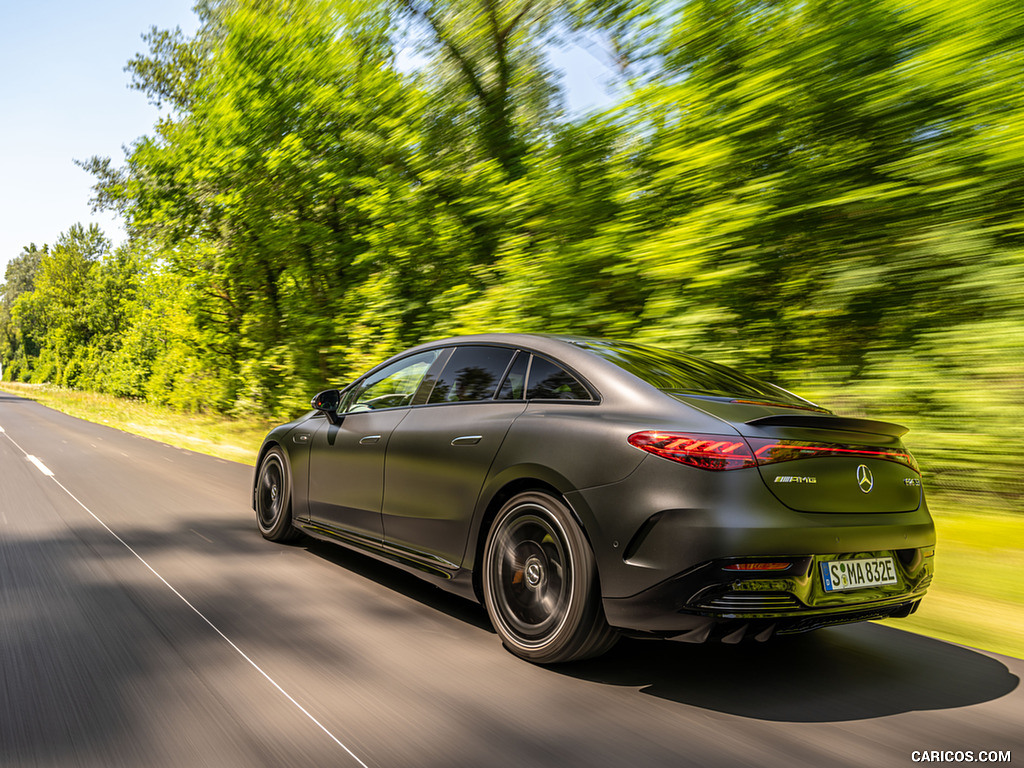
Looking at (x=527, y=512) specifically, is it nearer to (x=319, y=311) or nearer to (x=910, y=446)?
(x=910, y=446)

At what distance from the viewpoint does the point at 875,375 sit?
6047 millimetres

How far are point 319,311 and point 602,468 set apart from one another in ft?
44.0

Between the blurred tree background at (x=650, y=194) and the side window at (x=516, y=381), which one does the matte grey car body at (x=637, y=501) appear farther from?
the blurred tree background at (x=650, y=194)

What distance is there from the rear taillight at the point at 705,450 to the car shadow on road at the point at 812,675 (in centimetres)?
97

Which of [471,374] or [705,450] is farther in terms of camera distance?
[471,374]

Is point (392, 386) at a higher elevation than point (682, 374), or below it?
below

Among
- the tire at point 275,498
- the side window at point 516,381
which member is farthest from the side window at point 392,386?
the tire at point 275,498

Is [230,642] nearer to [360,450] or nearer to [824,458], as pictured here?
[360,450]

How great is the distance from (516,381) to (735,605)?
1.65 metres

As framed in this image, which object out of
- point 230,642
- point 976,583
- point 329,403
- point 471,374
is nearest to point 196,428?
point 329,403

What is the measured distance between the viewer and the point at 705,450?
9.63ft

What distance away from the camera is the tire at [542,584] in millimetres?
3197

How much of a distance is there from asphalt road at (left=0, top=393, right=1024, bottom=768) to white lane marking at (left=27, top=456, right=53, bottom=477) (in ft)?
17.3

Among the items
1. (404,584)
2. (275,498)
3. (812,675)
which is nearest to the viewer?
(812,675)
